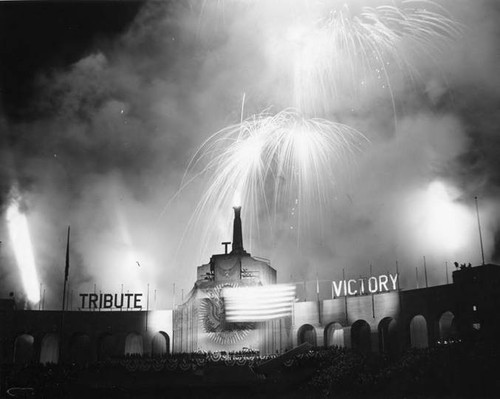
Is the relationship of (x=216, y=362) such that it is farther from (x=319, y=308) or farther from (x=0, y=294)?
(x=0, y=294)

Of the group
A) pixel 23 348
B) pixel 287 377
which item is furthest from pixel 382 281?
pixel 23 348

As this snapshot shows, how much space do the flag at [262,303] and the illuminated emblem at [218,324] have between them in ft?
6.53

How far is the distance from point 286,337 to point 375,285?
1586 cm

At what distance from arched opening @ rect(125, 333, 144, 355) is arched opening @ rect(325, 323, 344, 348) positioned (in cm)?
3123

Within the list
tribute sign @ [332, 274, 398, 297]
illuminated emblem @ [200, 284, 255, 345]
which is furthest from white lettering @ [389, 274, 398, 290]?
illuminated emblem @ [200, 284, 255, 345]

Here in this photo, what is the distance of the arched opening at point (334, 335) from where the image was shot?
83812mm

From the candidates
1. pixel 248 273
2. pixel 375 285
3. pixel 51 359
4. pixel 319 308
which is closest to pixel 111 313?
pixel 51 359

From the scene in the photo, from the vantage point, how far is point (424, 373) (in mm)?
44125

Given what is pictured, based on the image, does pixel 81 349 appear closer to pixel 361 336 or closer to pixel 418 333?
pixel 361 336

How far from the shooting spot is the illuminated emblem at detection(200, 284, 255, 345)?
82.1 meters

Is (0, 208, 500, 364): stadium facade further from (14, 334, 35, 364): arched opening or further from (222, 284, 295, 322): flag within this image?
(14, 334, 35, 364): arched opening

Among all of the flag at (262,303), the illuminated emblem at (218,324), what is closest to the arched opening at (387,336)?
the flag at (262,303)

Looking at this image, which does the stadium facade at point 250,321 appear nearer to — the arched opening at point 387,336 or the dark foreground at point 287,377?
the arched opening at point 387,336

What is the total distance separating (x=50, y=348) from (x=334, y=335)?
47618mm
